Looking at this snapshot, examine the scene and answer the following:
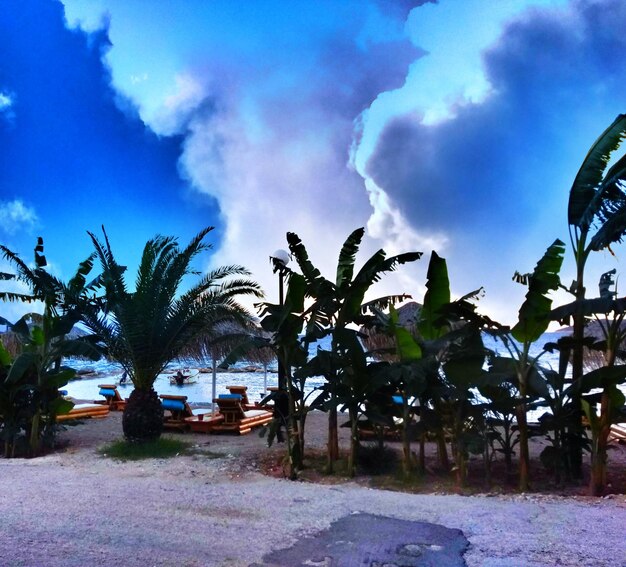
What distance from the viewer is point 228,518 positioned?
549 centimetres

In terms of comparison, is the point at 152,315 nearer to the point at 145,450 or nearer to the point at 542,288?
the point at 145,450

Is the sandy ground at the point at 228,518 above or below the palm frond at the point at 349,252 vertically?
below

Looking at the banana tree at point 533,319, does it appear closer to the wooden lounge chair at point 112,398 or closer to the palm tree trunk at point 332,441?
the palm tree trunk at point 332,441

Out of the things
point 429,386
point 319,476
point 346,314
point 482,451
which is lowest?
point 319,476

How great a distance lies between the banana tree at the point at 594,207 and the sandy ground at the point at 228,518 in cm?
213

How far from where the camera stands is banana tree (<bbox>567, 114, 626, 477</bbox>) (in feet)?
24.8

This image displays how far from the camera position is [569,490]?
713 centimetres

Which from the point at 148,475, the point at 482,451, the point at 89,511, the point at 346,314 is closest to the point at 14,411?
the point at 148,475

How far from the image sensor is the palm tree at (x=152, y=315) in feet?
35.5

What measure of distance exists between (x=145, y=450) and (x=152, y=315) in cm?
255

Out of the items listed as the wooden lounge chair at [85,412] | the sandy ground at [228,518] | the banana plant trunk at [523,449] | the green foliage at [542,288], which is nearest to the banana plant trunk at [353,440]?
Result: the sandy ground at [228,518]

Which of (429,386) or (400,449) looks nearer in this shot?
(429,386)

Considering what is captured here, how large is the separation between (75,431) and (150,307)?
4.47m

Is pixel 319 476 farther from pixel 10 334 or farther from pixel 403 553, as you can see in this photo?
pixel 10 334
